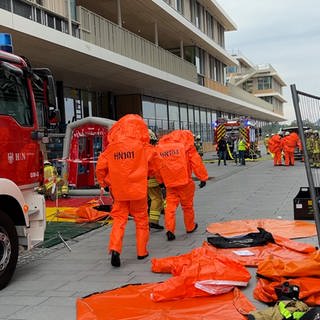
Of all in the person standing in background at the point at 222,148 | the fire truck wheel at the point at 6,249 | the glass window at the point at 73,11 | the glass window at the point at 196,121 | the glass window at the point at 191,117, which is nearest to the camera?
the fire truck wheel at the point at 6,249

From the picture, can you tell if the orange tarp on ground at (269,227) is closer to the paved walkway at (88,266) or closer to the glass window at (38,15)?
the paved walkway at (88,266)

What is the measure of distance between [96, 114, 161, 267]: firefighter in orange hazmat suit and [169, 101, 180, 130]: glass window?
25769 mm

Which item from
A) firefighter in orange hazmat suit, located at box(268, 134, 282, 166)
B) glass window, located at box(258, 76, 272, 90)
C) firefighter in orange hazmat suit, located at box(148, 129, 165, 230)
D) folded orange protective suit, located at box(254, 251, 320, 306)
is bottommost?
folded orange protective suit, located at box(254, 251, 320, 306)

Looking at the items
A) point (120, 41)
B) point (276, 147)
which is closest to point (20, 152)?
point (120, 41)

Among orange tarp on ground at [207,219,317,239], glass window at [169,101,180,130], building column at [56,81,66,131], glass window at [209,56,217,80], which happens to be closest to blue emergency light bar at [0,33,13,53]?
orange tarp on ground at [207,219,317,239]

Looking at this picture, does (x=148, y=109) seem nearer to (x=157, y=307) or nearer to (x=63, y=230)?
(x=63, y=230)

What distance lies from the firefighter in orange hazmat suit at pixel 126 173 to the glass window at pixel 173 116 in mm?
25769

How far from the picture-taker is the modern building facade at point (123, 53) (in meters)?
14.5

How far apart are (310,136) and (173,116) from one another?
28778mm

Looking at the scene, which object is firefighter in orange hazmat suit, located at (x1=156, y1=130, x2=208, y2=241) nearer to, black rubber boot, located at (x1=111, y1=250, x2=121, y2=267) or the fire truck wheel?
black rubber boot, located at (x1=111, y1=250, x2=121, y2=267)

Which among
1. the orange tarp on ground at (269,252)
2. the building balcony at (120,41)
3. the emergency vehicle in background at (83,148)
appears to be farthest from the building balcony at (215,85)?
the orange tarp on ground at (269,252)

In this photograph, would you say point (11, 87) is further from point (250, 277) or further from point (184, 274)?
point (250, 277)

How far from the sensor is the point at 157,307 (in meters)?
4.80

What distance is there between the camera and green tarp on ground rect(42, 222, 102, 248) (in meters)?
8.52
